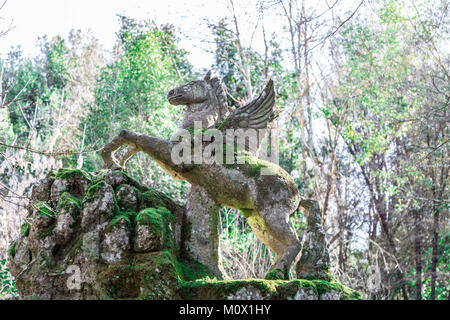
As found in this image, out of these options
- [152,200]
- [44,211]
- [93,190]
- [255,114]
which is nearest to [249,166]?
[255,114]

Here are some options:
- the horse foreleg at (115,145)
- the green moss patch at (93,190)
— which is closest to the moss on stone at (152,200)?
the green moss patch at (93,190)

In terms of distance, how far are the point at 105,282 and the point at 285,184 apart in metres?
1.94

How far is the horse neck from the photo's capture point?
215 inches

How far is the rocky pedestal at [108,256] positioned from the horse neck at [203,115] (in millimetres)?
1148

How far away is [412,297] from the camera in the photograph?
1546 cm

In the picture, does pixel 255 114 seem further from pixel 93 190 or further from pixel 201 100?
pixel 93 190

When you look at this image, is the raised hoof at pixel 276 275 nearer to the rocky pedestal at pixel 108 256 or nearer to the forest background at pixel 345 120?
the rocky pedestal at pixel 108 256

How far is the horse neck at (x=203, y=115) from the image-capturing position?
5.45 m

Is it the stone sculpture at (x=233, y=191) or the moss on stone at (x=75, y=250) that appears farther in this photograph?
the stone sculpture at (x=233, y=191)

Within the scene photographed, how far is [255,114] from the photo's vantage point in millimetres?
5457

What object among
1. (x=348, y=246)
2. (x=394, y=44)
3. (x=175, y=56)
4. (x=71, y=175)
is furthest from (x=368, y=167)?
(x=71, y=175)

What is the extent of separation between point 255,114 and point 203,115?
57 cm

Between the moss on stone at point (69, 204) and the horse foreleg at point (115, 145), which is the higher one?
the horse foreleg at point (115, 145)
